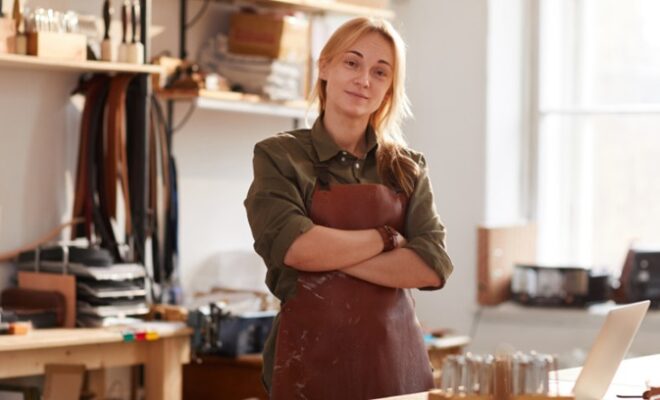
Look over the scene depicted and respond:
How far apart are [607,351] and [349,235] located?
0.77 meters

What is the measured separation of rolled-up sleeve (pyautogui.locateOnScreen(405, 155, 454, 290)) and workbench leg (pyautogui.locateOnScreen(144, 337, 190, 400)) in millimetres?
1504

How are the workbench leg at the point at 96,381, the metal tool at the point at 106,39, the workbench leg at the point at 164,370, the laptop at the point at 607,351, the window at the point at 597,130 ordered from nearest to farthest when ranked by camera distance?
the laptop at the point at 607,351
the workbench leg at the point at 164,370
the metal tool at the point at 106,39
the workbench leg at the point at 96,381
the window at the point at 597,130

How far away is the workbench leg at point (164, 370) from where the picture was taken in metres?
4.54

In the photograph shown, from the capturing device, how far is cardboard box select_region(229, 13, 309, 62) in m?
5.33

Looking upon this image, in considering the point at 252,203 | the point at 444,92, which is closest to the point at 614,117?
the point at 444,92

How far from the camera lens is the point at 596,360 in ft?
8.82

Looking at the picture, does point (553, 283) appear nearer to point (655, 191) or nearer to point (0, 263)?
point (655, 191)

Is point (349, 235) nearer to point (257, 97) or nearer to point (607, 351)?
point (607, 351)

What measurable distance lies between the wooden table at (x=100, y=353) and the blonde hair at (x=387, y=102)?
4.63 feet

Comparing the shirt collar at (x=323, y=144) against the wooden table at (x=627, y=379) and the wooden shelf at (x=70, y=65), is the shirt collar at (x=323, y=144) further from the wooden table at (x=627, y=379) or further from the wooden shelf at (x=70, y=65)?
the wooden shelf at (x=70, y=65)

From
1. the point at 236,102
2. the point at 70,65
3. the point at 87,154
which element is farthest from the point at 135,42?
the point at 236,102

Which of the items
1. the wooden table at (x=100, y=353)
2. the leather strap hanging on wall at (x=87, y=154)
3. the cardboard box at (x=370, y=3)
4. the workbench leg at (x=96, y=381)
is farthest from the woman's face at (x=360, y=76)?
the cardboard box at (x=370, y=3)

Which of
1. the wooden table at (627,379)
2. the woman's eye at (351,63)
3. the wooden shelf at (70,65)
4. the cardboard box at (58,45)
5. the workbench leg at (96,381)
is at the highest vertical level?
the cardboard box at (58,45)

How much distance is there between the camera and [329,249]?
3.13m
